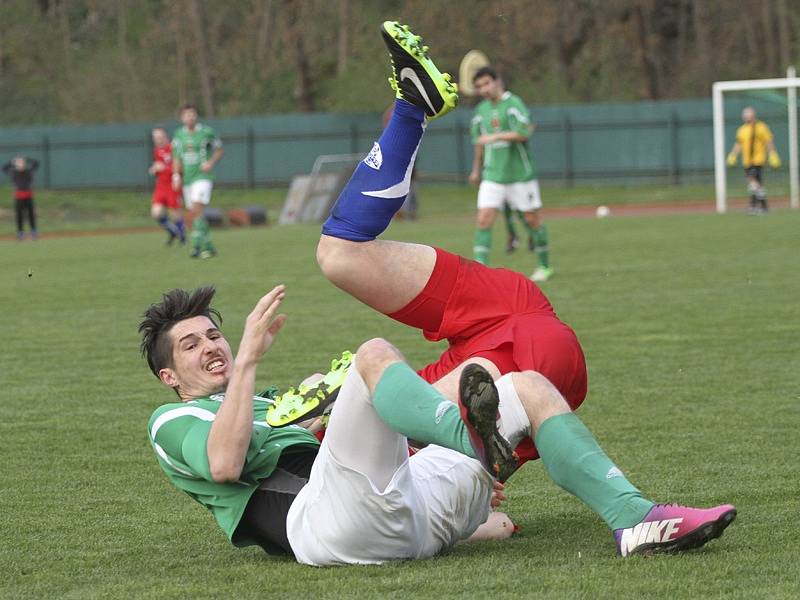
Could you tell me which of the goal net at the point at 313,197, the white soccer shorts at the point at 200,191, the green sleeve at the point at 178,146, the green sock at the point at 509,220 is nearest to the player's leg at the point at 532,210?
the green sock at the point at 509,220

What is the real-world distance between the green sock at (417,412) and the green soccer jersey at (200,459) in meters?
0.52

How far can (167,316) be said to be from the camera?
4.82 meters

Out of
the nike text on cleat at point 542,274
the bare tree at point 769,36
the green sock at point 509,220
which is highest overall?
the bare tree at point 769,36

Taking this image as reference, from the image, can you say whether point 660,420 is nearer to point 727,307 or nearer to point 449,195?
point 727,307

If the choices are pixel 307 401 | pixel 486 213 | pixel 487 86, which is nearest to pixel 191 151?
pixel 487 86

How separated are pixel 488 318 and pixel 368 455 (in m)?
1.02

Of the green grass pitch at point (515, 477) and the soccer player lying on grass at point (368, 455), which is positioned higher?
the soccer player lying on grass at point (368, 455)

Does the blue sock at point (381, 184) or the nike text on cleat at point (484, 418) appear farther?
the blue sock at point (381, 184)

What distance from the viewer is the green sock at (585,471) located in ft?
13.8

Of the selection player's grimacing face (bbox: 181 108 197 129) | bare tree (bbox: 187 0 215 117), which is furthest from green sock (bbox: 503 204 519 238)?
bare tree (bbox: 187 0 215 117)

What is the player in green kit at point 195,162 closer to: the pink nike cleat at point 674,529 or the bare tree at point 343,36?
the pink nike cleat at point 674,529

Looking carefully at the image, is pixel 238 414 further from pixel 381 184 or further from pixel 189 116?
pixel 189 116

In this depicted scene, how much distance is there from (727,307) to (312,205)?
20.9 meters

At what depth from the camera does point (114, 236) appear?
2936cm
